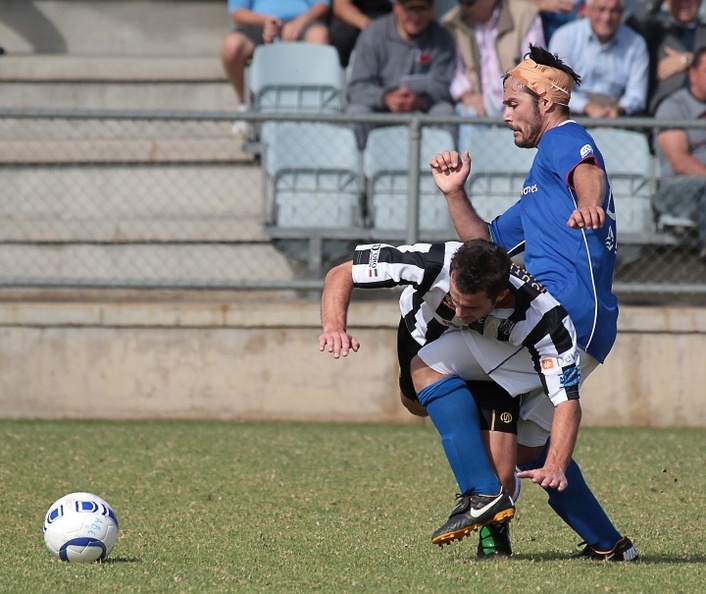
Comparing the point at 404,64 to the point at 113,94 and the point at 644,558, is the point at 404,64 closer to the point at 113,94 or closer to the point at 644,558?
the point at 113,94

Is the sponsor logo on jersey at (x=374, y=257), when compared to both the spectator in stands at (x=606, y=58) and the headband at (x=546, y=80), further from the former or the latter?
the spectator in stands at (x=606, y=58)

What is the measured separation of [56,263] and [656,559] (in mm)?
5964

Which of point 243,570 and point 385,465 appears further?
point 385,465

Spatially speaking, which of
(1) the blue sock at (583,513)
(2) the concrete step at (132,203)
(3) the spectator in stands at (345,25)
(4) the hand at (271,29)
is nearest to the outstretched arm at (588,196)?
(1) the blue sock at (583,513)

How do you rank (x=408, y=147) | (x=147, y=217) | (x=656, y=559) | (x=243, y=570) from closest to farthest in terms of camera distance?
(x=243, y=570)
(x=656, y=559)
(x=408, y=147)
(x=147, y=217)

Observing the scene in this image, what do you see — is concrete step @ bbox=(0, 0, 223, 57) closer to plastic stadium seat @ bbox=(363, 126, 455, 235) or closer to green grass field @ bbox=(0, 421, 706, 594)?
plastic stadium seat @ bbox=(363, 126, 455, 235)

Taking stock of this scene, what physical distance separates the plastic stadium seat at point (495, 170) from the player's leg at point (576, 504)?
4.16m

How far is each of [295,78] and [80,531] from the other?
6446 mm

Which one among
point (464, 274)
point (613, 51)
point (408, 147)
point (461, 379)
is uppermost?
point (613, 51)

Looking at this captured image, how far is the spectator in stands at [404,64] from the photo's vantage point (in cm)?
983

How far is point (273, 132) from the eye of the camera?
9.41m

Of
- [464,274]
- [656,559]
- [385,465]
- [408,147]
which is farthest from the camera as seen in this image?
[408,147]

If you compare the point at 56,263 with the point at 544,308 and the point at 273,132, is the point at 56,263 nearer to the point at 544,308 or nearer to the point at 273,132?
the point at 273,132

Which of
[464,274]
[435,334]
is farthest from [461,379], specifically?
[464,274]
